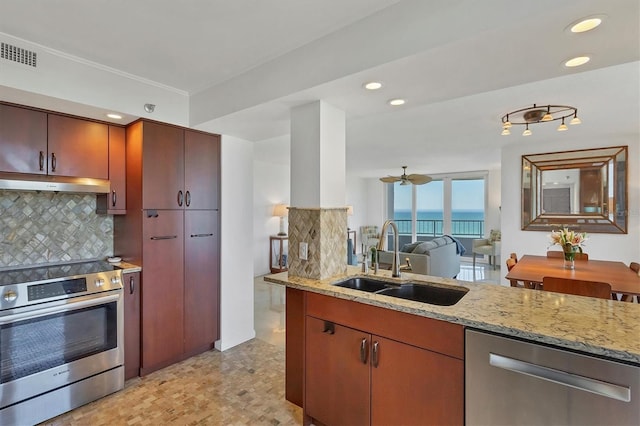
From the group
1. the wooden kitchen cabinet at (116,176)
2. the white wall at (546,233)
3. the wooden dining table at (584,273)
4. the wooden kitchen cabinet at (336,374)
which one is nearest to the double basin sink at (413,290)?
the wooden kitchen cabinet at (336,374)

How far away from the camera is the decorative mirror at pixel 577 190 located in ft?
14.4

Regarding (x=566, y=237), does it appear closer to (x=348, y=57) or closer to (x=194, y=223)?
(x=348, y=57)


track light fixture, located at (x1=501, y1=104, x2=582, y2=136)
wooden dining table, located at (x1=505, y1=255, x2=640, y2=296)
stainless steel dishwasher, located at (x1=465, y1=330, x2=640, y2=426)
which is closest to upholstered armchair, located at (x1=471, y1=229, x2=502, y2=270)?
wooden dining table, located at (x1=505, y1=255, x2=640, y2=296)

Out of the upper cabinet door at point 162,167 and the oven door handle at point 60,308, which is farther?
the upper cabinet door at point 162,167

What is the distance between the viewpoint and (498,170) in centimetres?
781

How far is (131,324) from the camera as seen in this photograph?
2650 mm

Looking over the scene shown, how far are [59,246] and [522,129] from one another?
523cm

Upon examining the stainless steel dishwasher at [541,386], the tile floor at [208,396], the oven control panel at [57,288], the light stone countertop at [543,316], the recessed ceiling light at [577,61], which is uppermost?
the recessed ceiling light at [577,61]

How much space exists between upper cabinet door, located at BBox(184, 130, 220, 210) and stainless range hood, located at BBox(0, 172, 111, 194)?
673 millimetres

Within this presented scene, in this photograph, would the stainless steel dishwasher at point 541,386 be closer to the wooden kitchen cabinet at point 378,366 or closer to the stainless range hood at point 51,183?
the wooden kitchen cabinet at point 378,366

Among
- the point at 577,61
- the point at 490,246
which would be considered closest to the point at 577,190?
the point at 490,246

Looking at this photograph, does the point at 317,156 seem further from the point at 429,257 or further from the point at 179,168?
the point at 429,257

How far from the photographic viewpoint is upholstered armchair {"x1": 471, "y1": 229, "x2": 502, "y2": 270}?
7.15 metres

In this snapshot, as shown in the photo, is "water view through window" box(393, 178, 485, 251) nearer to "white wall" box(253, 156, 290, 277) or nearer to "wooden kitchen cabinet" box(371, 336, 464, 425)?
"white wall" box(253, 156, 290, 277)
